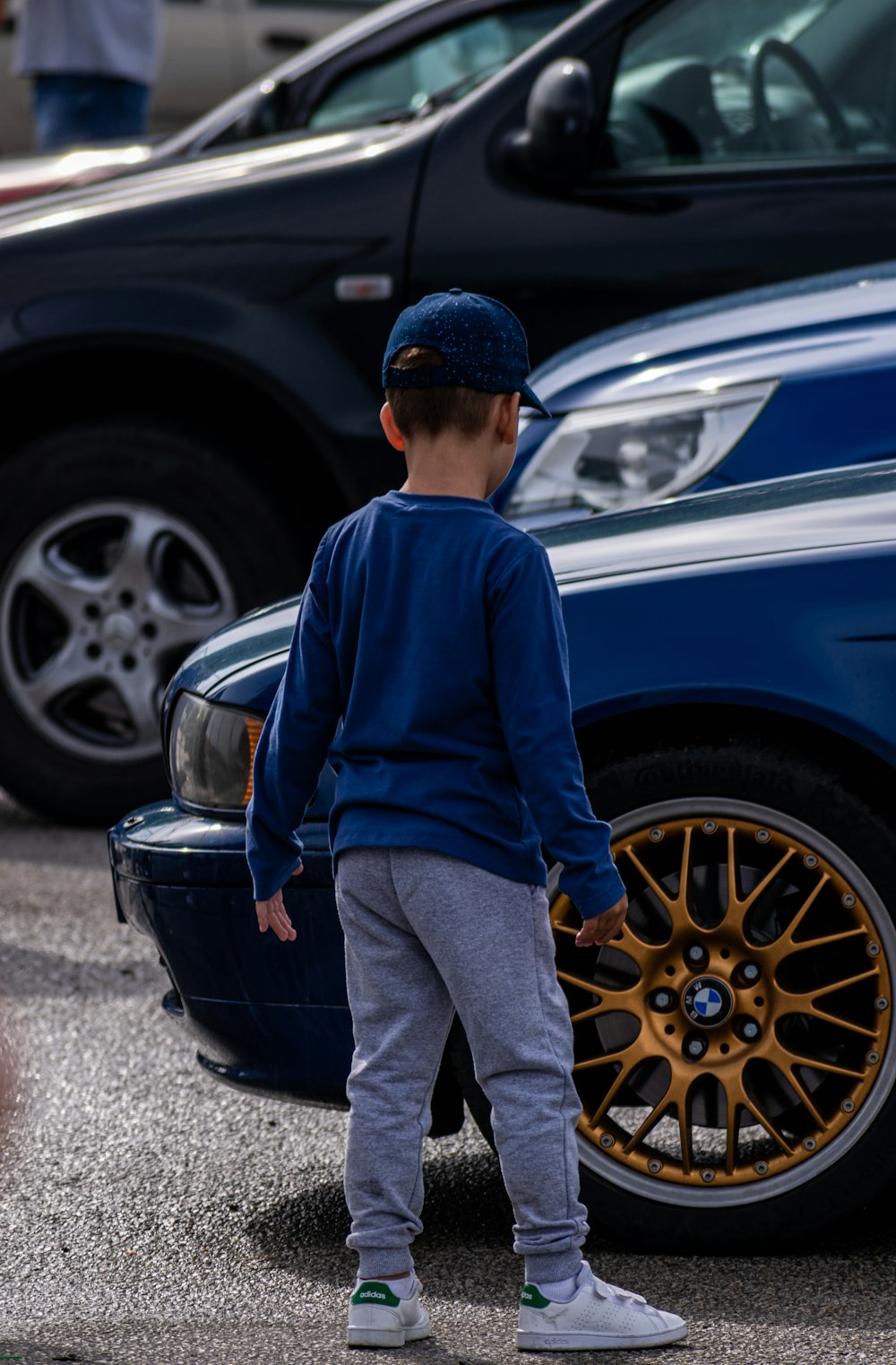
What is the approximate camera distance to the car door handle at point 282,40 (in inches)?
521

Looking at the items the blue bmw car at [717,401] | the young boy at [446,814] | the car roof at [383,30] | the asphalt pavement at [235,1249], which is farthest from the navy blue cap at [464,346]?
the car roof at [383,30]

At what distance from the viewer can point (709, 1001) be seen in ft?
9.52

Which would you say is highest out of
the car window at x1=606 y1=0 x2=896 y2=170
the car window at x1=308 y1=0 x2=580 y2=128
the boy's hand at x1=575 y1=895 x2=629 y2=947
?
the car window at x1=308 y1=0 x2=580 y2=128

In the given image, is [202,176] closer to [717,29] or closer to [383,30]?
[717,29]

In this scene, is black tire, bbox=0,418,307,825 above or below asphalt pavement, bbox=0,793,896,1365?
above

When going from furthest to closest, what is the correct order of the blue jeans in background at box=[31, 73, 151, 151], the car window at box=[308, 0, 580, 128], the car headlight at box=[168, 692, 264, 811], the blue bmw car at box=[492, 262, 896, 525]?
1. the blue jeans in background at box=[31, 73, 151, 151]
2. the car window at box=[308, 0, 580, 128]
3. the blue bmw car at box=[492, 262, 896, 525]
4. the car headlight at box=[168, 692, 264, 811]

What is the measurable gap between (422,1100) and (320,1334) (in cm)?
35

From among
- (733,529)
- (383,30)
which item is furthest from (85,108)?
(733,529)

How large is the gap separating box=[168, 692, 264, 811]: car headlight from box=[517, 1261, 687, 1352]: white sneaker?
847 millimetres

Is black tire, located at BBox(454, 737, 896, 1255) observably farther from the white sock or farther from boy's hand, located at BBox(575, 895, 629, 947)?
boy's hand, located at BBox(575, 895, 629, 947)

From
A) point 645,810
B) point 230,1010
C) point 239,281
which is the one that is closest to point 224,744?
point 230,1010

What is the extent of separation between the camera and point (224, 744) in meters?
3.12

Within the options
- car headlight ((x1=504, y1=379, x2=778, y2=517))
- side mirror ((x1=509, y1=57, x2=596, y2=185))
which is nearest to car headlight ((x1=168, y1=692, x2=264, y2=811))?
car headlight ((x1=504, y1=379, x2=778, y2=517))

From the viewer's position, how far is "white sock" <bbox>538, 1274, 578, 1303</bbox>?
2652 mm
